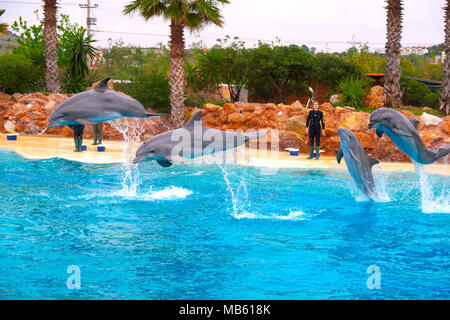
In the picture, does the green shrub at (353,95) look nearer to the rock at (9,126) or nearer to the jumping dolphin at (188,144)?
the jumping dolphin at (188,144)

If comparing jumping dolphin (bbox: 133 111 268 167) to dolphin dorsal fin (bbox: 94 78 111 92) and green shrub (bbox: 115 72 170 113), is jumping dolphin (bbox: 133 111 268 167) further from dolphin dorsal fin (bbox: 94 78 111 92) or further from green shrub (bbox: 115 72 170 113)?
green shrub (bbox: 115 72 170 113)

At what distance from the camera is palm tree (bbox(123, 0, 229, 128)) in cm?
1730

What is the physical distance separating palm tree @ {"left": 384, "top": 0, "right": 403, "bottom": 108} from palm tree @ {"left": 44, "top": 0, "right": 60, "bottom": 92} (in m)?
13.3

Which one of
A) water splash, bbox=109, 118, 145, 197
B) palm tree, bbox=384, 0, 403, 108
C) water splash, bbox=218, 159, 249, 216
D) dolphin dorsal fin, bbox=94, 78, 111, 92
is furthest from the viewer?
palm tree, bbox=384, 0, 403, 108

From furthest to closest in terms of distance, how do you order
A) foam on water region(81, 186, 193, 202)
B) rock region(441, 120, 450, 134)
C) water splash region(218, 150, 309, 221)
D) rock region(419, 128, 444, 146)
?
rock region(441, 120, 450, 134) < rock region(419, 128, 444, 146) < foam on water region(81, 186, 193, 202) < water splash region(218, 150, 309, 221)

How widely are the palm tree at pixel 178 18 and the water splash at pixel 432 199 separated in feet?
32.8

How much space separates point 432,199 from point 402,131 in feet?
6.68

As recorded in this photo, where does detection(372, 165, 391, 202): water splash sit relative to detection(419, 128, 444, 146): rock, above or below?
below

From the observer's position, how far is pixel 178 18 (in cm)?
1733

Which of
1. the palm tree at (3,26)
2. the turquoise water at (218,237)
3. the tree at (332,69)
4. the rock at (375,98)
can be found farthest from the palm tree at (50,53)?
the rock at (375,98)

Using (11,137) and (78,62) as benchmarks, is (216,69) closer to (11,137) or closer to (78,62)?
(78,62)

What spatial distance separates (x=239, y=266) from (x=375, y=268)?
170 centimetres

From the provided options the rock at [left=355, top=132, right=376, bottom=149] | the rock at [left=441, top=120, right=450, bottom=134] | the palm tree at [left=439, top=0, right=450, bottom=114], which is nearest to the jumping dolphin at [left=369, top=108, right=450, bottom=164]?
the rock at [left=355, top=132, right=376, bottom=149]
